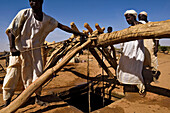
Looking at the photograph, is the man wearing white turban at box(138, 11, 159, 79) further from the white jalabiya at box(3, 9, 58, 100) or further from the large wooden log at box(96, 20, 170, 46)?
the white jalabiya at box(3, 9, 58, 100)

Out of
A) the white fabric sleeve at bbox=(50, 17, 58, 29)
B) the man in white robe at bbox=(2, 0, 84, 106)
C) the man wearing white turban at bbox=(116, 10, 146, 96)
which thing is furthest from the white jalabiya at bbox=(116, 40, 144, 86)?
the man in white robe at bbox=(2, 0, 84, 106)

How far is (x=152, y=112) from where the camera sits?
2.12 m

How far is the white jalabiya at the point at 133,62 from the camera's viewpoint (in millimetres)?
2891

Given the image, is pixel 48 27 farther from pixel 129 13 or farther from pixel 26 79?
pixel 129 13

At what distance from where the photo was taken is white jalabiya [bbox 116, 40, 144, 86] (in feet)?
9.48

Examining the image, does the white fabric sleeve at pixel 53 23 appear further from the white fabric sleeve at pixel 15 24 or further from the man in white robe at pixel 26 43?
the white fabric sleeve at pixel 15 24

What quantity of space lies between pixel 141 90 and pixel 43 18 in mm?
2970

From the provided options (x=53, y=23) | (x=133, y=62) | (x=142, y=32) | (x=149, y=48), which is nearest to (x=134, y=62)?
(x=133, y=62)

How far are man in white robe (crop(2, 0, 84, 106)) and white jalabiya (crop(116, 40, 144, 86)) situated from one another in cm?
208

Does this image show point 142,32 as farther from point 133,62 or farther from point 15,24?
point 15,24

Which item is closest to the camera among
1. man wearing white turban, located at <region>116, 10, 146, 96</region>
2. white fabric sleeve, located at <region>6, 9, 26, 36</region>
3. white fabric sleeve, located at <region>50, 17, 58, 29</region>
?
white fabric sleeve, located at <region>6, 9, 26, 36</region>

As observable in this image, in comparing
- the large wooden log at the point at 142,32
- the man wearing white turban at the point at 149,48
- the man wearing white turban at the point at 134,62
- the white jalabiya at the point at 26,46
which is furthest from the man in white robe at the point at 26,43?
the man wearing white turban at the point at 149,48

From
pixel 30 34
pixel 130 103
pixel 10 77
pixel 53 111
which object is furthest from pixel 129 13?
pixel 10 77

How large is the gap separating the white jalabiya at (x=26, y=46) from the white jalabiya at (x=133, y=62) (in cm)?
209
